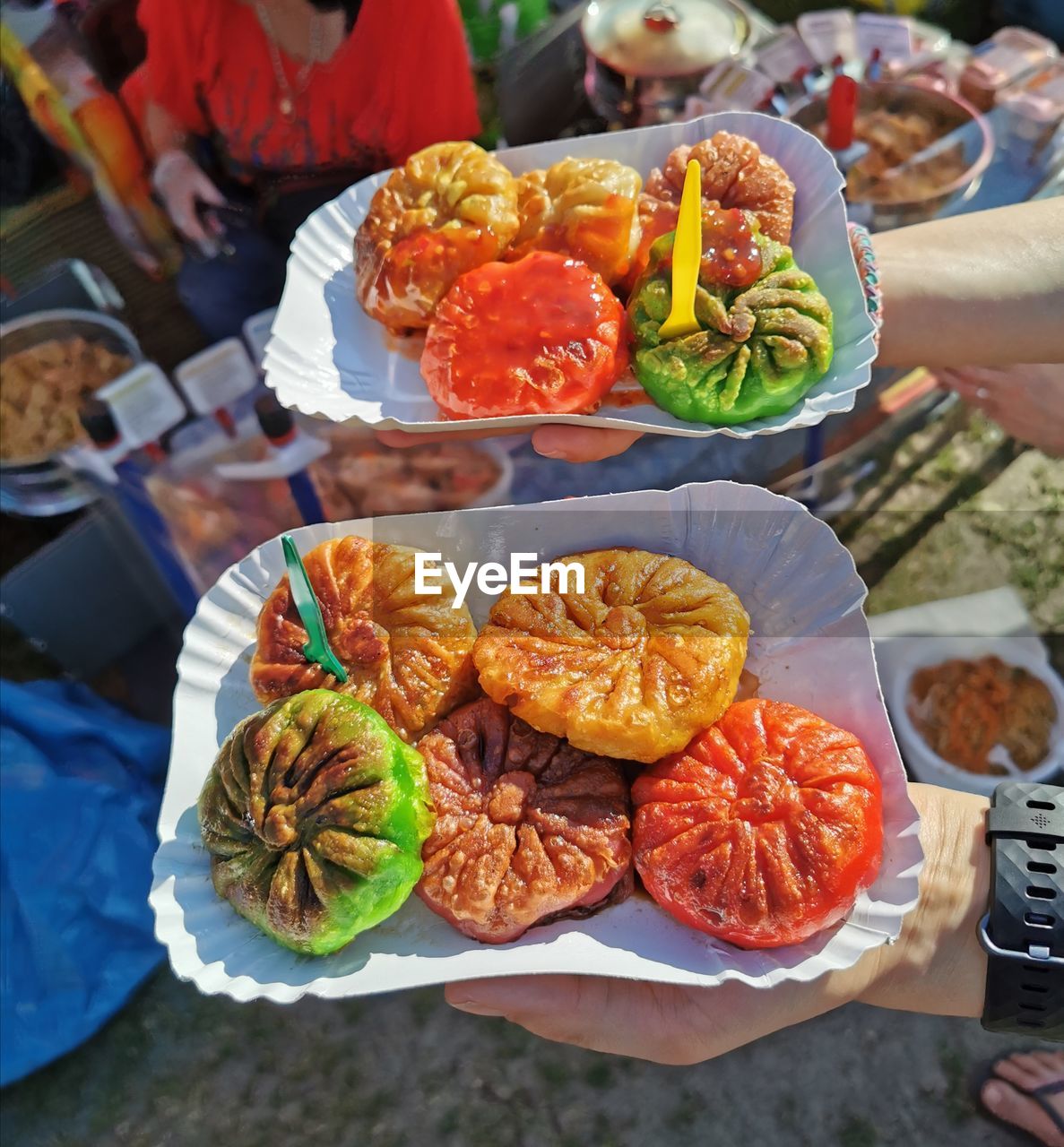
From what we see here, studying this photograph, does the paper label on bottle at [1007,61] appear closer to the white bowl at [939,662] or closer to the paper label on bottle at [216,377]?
the white bowl at [939,662]

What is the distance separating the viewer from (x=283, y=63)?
3.82 m

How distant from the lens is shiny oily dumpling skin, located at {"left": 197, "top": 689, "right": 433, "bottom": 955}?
1.78m

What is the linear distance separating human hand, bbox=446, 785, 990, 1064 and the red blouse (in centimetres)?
331

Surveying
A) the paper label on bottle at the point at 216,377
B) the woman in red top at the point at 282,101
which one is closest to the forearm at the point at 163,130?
the woman in red top at the point at 282,101

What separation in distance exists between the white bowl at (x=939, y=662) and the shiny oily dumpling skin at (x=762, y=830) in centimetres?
146

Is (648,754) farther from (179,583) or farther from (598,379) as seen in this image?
(179,583)

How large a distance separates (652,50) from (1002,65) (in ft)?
5.26

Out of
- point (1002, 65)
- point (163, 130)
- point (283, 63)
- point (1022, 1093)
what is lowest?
point (1022, 1093)

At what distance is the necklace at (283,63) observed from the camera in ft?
12.2

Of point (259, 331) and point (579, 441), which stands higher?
point (579, 441)

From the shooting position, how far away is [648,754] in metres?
1.94

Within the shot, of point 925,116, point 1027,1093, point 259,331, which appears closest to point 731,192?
point 925,116

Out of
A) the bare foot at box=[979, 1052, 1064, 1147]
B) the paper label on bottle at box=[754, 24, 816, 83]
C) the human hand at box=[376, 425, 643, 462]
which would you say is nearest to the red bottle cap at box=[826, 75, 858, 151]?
the paper label on bottle at box=[754, 24, 816, 83]

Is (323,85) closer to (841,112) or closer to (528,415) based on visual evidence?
(841,112)
